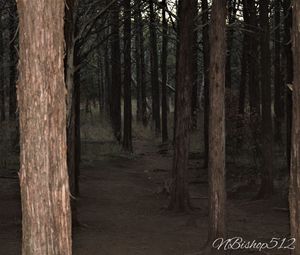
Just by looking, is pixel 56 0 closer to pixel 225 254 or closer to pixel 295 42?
pixel 295 42

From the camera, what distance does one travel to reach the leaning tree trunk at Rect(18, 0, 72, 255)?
13.3 feet

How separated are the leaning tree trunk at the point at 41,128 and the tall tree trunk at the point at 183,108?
29.0 feet

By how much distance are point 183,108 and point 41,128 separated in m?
8.94

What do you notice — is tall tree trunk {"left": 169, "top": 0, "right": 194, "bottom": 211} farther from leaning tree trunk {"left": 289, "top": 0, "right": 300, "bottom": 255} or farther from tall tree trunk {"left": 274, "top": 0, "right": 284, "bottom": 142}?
tall tree trunk {"left": 274, "top": 0, "right": 284, "bottom": 142}

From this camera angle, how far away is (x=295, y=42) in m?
5.45

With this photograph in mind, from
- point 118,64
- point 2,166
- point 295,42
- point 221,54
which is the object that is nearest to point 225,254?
point 221,54

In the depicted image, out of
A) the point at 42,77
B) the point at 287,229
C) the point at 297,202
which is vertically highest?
the point at 42,77

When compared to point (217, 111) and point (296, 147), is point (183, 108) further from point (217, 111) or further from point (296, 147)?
point (296, 147)

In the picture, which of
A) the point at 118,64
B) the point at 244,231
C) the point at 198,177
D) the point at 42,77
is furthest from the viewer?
the point at 118,64

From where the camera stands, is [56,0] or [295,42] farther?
[295,42]

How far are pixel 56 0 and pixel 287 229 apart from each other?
8357 mm

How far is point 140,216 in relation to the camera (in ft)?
42.6

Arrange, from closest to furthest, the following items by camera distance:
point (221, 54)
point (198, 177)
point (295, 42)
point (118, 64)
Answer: point (295, 42)
point (221, 54)
point (198, 177)
point (118, 64)

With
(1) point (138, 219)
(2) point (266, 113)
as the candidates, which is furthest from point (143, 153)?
(1) point (138, 219)
